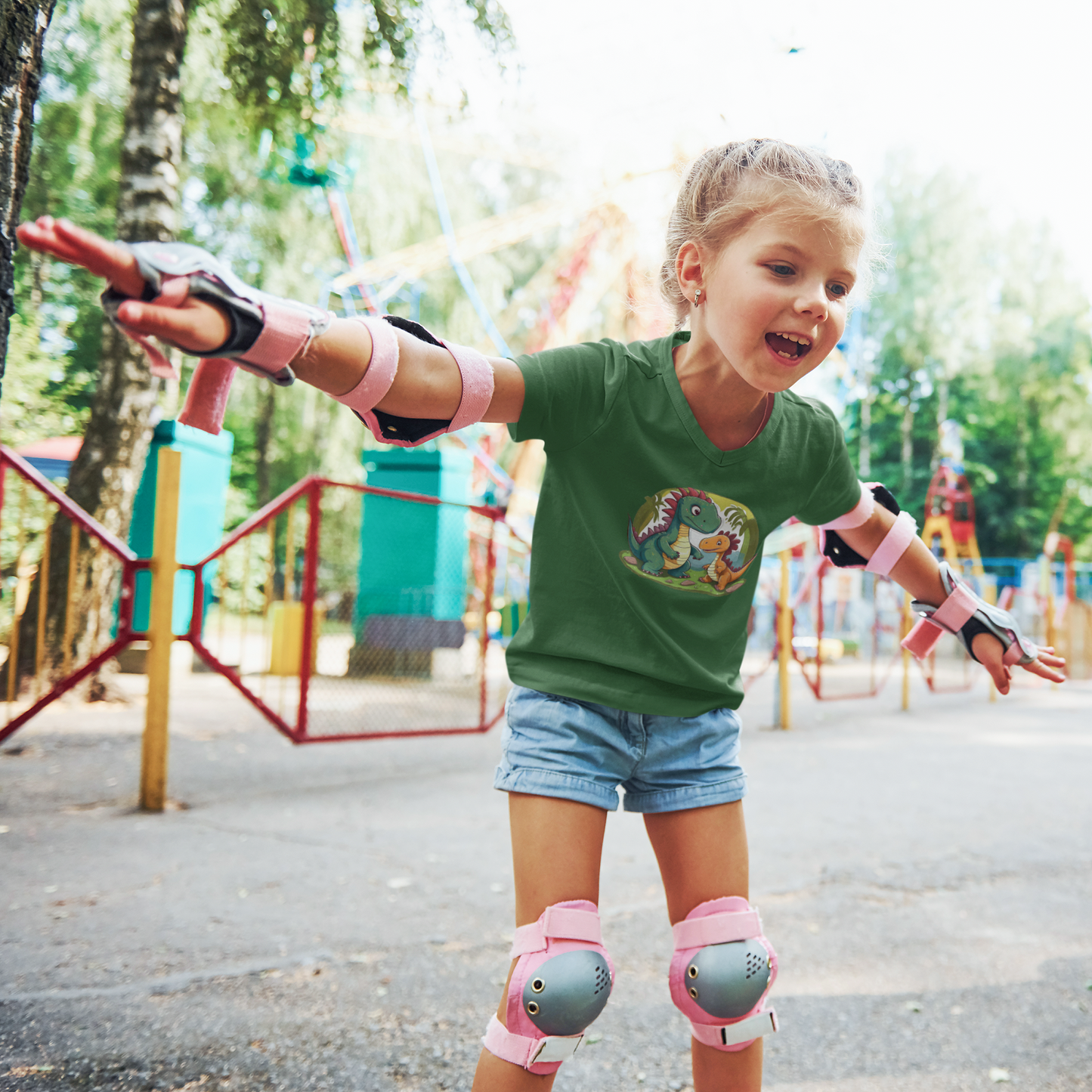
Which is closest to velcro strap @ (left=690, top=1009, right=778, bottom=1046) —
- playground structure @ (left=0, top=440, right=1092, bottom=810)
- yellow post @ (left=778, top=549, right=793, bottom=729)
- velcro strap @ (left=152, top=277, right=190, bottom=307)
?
velcro strap @ (left=152, top=277, right=190, bottom=307)

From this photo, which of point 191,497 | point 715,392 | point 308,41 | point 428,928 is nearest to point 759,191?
point 715,392

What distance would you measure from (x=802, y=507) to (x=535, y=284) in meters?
18.9

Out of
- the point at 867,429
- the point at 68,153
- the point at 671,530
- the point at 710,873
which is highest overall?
the point at 68,153

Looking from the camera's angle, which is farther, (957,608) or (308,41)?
(308,41)

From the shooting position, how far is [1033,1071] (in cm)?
200

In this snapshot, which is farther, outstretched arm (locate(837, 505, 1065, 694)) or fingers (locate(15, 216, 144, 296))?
outstretched arm (locate(837, 505, 1065, 694))

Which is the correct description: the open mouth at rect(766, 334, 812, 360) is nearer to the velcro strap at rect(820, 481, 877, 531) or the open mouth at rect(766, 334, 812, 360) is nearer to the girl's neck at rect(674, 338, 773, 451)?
the girl's neck at rect(674, 338, 773, 451)

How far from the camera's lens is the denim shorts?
4.57 feet

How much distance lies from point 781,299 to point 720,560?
0.42 meters

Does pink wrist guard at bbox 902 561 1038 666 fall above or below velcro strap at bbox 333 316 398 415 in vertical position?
below

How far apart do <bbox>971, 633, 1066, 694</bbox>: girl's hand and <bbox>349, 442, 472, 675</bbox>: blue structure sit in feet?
24.2

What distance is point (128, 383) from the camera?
21.2 feet

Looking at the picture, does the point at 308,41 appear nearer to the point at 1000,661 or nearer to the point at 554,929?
the point at 1000,661

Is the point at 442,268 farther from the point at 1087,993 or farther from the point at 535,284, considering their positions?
the point at 1087,993
